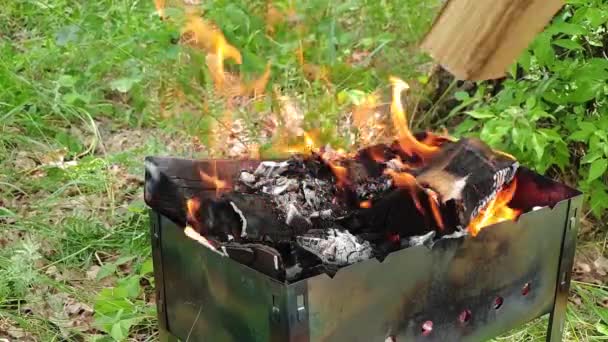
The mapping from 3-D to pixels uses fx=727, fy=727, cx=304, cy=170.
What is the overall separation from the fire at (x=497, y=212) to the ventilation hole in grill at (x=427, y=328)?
0.90 ft

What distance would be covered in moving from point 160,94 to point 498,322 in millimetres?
2055

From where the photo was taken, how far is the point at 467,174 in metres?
2.13

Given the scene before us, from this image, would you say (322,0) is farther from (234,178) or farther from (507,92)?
(234,178)

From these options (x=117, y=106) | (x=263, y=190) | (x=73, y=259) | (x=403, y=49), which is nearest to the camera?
(x=263, y=190)

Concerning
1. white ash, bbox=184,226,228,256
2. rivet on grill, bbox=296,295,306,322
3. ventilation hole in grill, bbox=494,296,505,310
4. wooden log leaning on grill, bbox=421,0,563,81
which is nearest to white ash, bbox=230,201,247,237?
white ash, bbox=184,226,228,256

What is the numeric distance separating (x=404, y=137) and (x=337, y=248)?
66cm

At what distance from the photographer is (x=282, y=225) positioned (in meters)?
2.00

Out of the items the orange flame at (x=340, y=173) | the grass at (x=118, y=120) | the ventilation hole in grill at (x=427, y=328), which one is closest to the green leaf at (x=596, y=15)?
the grass at (x=118, y=120)

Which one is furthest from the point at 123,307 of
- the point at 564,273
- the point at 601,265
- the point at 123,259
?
the point at 601,265

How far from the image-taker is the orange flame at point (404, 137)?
236 cm

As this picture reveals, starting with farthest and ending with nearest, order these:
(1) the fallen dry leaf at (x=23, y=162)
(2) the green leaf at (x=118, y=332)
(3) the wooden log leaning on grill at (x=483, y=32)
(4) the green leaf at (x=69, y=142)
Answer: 1. (4) the green leaf at (x=69, y=142)
2. (1) the fallen dry leaf at (x=23, y=162)
3. (2) the green leaf at (x=118, y=332)
4. (3) the wooden log leaning on grill at (x=483, y=32)

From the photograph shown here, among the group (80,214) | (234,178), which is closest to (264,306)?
(234,178)

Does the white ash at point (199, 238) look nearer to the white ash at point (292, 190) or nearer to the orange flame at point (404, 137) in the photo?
the white ash at point (292, 190)

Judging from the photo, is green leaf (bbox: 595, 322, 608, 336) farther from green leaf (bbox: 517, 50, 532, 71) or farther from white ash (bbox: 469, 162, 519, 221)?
green leaf (bbox: 517, 50, 532, 71)
